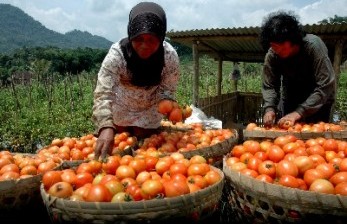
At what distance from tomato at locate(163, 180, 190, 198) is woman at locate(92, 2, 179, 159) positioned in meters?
0.81

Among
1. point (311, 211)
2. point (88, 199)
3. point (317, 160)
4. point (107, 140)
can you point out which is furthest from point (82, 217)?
point (317, 160)

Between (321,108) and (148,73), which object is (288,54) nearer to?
(321,108)

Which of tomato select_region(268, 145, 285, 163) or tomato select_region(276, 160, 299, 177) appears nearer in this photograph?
tomato select_region(276, 160, 299, 177)

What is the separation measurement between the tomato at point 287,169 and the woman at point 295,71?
1333 millimetres

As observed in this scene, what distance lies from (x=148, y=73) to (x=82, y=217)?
1.73 m

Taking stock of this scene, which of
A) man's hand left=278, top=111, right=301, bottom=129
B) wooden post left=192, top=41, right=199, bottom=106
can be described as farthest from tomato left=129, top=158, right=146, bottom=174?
wooden post left=192, top=41, right=199, bottom=106

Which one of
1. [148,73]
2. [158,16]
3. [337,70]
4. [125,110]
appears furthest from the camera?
[337,70]

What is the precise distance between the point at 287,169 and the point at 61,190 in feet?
4.29

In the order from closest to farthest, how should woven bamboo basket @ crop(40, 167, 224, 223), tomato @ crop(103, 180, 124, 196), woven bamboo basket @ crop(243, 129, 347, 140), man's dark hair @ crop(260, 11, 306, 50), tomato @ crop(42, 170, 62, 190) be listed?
woven bamboo basket @ crop(40, 167, 224, 223)
tomato @ crop(103, 180, 124, 196)
tomato @ crop(42, 170, 62, 190)
woven bamboo basket @ crop(243, 129, 347, 140)
man's dark hair @ crop(260, 11, 306, 50)

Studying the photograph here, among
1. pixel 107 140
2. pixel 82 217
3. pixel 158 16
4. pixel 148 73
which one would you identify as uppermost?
pixel 158 16

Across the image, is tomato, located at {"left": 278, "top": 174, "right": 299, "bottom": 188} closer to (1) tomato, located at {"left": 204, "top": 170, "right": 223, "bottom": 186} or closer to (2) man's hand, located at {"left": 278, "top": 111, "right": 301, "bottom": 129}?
(1) tomato, located at {"left": 204, "top": 170, "right": 223, "bottom": 186}

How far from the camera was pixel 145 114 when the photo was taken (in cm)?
366

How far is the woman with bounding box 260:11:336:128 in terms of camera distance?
3539 mm

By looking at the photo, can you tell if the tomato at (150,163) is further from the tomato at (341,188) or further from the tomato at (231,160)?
the tomato at (341,188)
